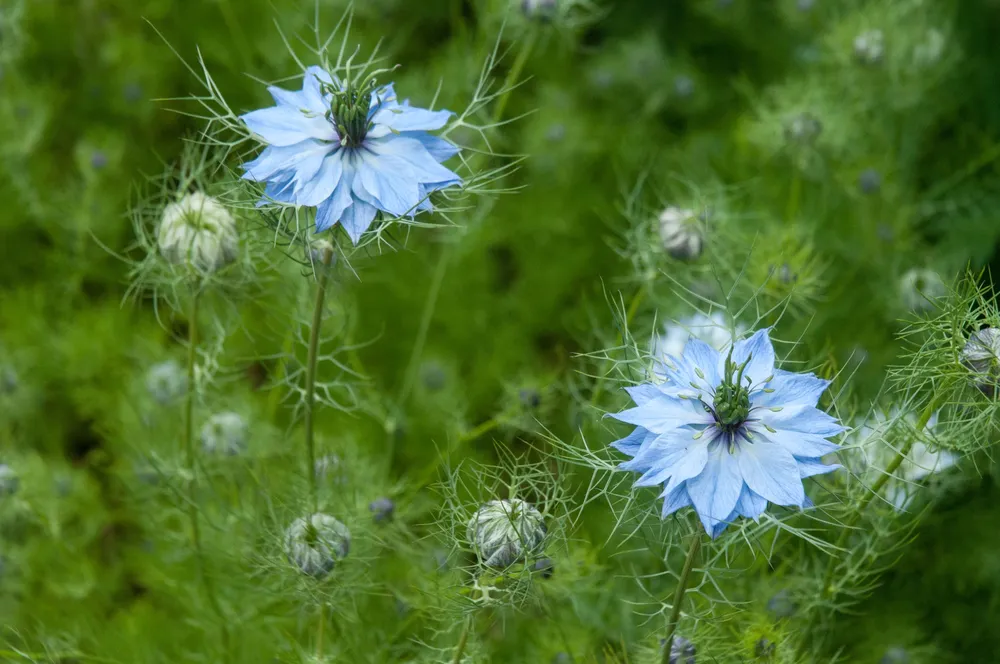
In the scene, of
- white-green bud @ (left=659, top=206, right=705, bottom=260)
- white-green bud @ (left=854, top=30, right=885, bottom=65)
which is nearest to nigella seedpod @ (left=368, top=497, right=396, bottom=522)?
white-green bud @ (left=659, top=206, right=705, bottom=260)

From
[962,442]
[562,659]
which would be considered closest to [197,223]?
[562,659]

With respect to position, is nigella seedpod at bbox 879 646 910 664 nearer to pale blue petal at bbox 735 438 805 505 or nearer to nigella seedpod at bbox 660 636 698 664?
nigella seedpod at bbox 660 636 698 664

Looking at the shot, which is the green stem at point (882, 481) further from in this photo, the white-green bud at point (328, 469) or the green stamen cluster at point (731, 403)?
the white-green bud at point (328, 469)

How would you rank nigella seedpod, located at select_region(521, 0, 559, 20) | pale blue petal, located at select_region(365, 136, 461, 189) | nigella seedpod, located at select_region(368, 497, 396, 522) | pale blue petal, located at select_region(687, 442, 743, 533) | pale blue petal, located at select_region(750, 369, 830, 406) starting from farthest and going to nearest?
1. nigella seedpod, located at select_region(521, 0, 559, 20)
2. nigella seedpod, located at select_region(368, 497, 396, 522)
3. pale blue petal, located at select_region(365, 136, 461, 189)
4. pale blue petal, located at select_region(750, 369, 830, 406)
5. pale blue petal, located at select_region(687, 442, 743, 533)

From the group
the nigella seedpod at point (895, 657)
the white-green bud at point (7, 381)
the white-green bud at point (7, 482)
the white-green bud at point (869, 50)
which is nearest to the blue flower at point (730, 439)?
the nigella seedpod at point (895, 657)

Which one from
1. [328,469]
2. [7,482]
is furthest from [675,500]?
[7,482]

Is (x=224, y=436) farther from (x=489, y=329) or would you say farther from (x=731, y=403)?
(x=731, y=403)
